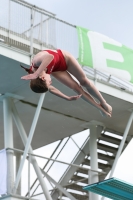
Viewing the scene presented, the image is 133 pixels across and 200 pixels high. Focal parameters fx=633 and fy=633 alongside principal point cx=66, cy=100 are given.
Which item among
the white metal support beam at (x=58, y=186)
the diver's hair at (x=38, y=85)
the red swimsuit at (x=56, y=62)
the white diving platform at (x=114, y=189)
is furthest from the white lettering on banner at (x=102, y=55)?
the diver's hair at (x=38, y=85)

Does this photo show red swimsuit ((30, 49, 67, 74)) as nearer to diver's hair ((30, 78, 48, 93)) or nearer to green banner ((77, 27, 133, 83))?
diver's hair ((30, 78, 48, 93))

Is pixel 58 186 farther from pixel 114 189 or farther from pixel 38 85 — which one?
pixel 38 85

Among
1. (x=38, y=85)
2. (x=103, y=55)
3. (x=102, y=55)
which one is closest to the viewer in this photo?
(x=38, y=85)

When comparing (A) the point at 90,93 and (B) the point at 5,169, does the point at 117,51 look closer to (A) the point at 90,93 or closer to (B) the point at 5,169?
(B) the point at 5,169

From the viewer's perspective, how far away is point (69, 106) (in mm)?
27078

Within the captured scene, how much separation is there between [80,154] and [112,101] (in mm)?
4833

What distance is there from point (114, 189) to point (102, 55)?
6824 mm

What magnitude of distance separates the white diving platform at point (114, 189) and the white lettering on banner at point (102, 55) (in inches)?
187

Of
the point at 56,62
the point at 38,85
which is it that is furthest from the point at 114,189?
the point at 38,85

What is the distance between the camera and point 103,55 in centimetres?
2069

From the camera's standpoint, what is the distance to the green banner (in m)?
20.2

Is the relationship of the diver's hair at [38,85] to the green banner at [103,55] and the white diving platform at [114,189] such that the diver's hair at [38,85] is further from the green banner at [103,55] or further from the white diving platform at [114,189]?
the white diving platform at [114,189]

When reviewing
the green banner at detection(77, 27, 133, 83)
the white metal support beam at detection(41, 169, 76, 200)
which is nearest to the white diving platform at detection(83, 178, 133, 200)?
the white metal support beam at detection(41, 169, 76, 200)

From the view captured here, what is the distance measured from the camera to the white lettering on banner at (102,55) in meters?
20.0
